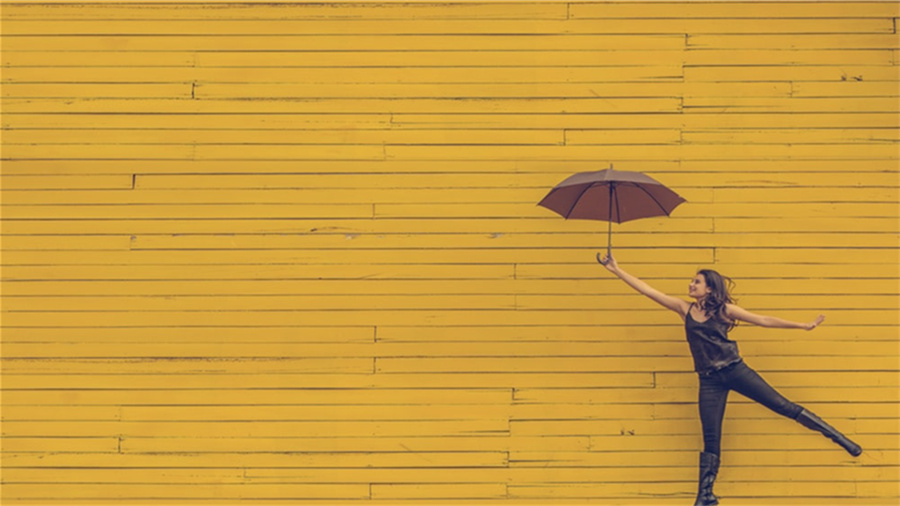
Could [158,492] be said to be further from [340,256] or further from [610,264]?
[610,264]

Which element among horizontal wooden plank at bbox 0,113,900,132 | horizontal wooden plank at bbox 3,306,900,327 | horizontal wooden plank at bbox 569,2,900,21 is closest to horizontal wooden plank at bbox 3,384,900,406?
horizontal wooden plank at bbox 3,306,900,327

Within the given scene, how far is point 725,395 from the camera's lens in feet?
22.7

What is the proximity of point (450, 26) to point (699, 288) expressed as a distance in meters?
2.74

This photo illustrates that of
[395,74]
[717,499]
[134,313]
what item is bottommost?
[717,499]

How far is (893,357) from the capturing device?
7289mm

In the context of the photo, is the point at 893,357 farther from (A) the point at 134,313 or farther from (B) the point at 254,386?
(A) the point at 134,313

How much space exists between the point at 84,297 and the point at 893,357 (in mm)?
6086

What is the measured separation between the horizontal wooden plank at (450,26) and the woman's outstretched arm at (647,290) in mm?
1897

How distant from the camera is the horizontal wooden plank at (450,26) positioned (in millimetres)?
7480

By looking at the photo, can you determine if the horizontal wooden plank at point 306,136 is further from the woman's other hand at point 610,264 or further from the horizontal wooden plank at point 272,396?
the horizontal wooden plank at point 272,396

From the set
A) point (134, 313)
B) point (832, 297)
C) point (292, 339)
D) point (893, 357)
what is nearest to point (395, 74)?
point (292, 339)

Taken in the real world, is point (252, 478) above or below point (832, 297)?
below

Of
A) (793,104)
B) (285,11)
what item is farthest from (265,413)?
(793,104)

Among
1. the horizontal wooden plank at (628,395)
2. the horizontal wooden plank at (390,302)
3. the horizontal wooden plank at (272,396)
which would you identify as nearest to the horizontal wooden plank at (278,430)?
the horizontal wooden plank at (272,396)
